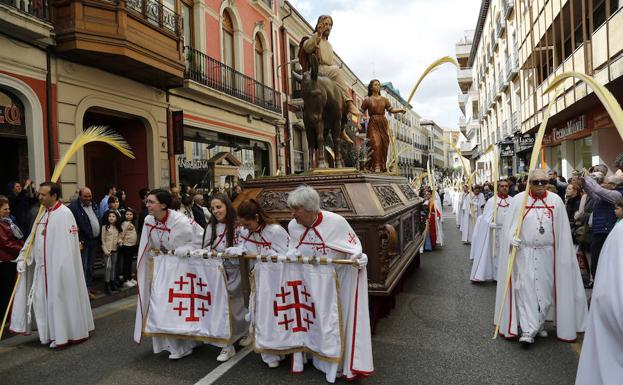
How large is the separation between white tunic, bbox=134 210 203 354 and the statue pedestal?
1.12 metres

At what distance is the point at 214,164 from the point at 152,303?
10.5 m

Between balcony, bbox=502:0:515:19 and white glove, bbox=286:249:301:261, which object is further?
balcony, bbox=502:0:515:19

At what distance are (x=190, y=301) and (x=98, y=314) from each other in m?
2.46

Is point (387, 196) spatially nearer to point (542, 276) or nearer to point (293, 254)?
point (542, 276)

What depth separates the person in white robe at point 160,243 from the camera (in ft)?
13.4

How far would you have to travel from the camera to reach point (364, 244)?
453 centimetres

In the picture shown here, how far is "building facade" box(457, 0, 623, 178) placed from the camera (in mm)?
10953

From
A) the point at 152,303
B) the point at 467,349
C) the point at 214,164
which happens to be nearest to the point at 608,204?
the point at 467,349

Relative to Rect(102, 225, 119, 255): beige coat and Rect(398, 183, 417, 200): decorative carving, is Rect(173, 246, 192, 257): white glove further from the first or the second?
Rect(398, 183, 417, 200): decorative carving

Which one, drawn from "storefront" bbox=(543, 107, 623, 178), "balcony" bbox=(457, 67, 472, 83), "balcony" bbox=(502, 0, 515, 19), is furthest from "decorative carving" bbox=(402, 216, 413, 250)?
"balcony" bbox=(457, 67, 472, 83)

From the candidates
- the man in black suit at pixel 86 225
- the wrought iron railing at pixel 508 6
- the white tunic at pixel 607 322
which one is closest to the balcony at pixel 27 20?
the man in black suit at pixel 86 225

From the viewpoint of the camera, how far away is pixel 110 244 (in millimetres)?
6734

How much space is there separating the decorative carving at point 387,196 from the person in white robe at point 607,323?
2.93 meters

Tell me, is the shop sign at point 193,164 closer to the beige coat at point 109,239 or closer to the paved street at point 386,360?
the beige coat at point 109,239
